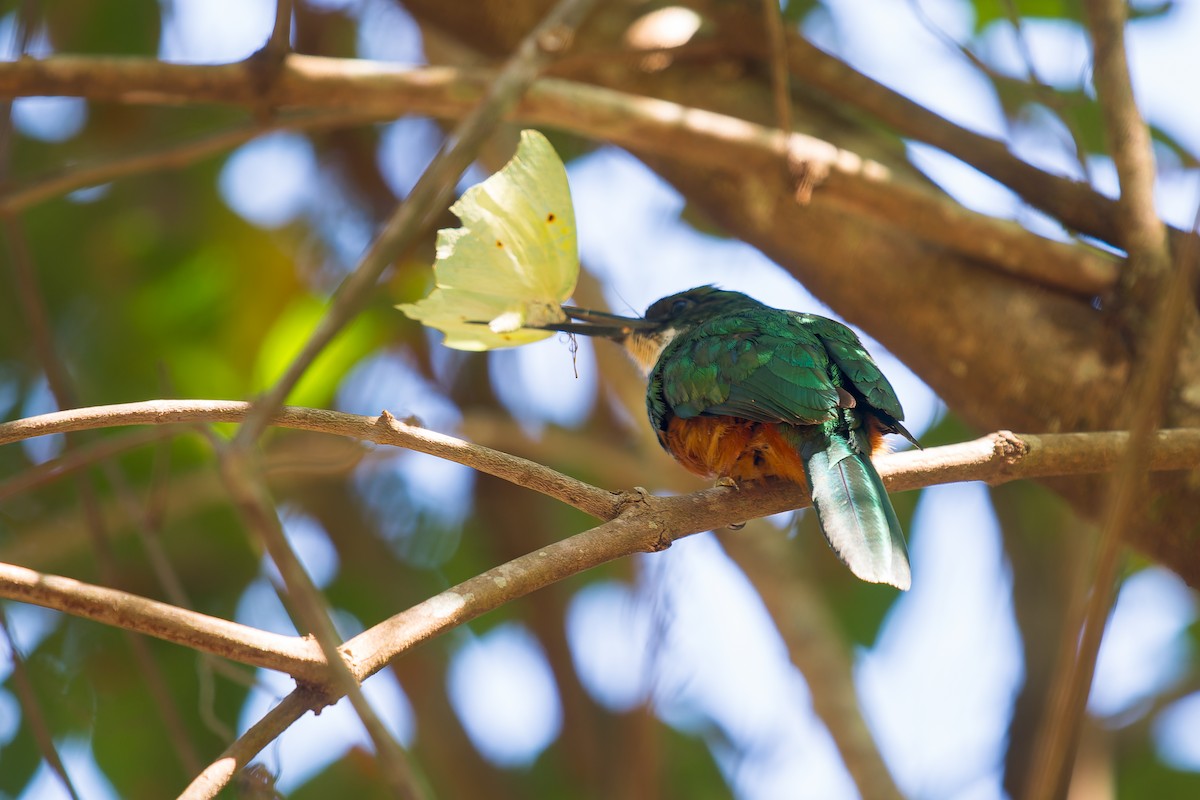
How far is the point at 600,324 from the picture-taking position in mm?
2807

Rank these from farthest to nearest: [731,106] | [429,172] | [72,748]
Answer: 1. [72,748]
2. [731,106]
3. [429,172]

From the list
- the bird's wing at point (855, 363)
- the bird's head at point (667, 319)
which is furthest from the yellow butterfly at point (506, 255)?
the bird's head at point (667, 319)

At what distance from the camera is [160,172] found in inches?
183

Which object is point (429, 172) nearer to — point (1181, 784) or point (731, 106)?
point (731, 106)

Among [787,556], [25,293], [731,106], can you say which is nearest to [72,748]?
[25,293]

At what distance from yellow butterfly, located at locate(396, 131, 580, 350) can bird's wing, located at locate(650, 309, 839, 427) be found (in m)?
0.35

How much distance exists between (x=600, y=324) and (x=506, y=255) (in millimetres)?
711

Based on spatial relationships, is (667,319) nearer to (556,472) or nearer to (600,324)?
(600,324)

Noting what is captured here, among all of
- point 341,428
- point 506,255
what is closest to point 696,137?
point 506,255

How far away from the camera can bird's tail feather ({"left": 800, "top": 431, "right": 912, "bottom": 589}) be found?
1.68 metres

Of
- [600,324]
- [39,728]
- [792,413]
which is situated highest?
[600,324]

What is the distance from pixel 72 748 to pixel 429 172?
2.90 m

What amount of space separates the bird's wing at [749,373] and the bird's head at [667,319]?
0.32 m

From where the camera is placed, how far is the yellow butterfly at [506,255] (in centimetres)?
204
